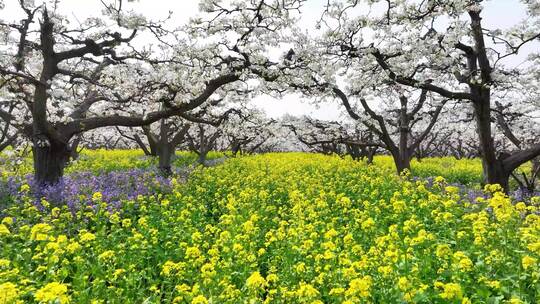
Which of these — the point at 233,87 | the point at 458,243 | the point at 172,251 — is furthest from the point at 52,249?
the point at 233,87

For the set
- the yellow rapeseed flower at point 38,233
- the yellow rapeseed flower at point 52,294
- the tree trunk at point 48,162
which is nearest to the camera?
the yellow rapeseed flower at point 52,294

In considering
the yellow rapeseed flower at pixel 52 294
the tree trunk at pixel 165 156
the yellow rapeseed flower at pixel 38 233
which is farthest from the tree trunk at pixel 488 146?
the tree trunk at pixel 165 156

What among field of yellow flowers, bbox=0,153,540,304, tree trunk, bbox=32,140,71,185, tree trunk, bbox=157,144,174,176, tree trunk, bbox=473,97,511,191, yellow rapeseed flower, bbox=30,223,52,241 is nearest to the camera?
field of yellow flowers, bbox=0,153,540,304

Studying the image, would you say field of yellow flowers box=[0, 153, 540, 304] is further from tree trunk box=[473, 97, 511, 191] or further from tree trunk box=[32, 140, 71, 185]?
tree trunk box=[473, 97, 511, 191]

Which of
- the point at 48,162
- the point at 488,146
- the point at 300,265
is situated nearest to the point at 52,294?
the point at 300,265

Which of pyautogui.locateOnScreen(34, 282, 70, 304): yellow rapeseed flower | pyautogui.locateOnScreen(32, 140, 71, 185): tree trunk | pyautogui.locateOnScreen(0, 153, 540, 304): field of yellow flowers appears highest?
pyautogui.locateOnScreen(32, 140, 71, 185): tree trunk

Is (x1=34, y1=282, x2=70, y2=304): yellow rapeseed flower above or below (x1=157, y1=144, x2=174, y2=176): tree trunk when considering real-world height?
below

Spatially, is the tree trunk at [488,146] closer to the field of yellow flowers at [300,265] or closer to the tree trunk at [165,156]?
the field of yellow flowers at [300,265]

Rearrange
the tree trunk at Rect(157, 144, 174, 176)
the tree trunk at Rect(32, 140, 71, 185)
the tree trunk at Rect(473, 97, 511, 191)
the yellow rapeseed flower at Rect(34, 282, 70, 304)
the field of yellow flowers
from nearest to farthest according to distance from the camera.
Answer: the yellow rapeseed flower at Rect(34, 282, 70, 304), the field of yellow flowers, the tree trunk at Rect(473, 97, 511, 191), the tree trunk at Rect(32, 140, 71, 185), the tree trunk at Rect(157, 144, 174, 176)

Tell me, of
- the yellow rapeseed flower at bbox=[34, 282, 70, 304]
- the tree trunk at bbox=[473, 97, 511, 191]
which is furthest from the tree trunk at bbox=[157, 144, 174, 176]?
the yellow rapeseed flower at bbox=[34, 282, 70, 304]

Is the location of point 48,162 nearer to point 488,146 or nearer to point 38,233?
point 38,233

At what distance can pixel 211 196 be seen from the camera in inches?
643

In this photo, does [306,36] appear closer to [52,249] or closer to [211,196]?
[211,196]

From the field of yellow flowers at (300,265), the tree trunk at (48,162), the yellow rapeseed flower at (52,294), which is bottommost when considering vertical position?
the field of yellow flowers at (300,265)
